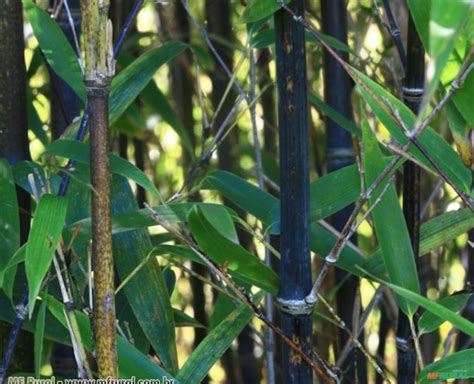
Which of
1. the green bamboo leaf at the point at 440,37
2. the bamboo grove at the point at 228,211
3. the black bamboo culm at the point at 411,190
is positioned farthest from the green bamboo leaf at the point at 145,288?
the green bamboo leaf at the point at 440,37

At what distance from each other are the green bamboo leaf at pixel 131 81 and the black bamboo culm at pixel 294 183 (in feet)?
0.72

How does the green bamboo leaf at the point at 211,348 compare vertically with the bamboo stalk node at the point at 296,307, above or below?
below

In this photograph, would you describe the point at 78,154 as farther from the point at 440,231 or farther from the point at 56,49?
the point at 440,231

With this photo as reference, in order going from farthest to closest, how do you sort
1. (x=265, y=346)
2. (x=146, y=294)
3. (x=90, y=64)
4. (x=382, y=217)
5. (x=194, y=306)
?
(x=194, y=306) < (x=265, y=346) < (x=146, y=294) < (x=382, y=217) < (x=90, y=64)

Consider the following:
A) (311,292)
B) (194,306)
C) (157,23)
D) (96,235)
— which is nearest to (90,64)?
(96,235)

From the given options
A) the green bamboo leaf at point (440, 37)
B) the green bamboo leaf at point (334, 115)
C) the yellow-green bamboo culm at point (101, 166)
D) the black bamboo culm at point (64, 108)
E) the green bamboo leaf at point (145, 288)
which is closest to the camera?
the green bamboo leaf at point (440, 37)

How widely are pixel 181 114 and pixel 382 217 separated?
3.20 ft

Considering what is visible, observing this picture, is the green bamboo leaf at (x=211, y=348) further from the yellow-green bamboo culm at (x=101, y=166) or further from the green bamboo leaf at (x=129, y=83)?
the green bamboo leaf at (x=129, y=83)

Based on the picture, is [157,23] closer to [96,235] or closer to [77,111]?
[77,111]

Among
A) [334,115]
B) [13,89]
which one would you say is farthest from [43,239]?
[334,115]

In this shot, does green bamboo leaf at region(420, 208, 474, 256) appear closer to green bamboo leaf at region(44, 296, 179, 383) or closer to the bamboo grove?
the bamboo grove

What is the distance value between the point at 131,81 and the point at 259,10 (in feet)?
0.77

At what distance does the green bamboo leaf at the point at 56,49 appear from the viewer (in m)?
0.84

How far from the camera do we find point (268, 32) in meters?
0.88
